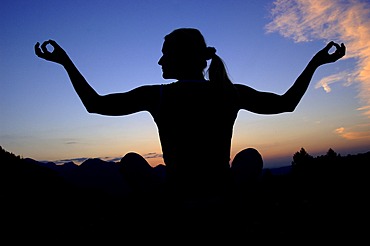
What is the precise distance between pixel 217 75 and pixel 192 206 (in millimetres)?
990

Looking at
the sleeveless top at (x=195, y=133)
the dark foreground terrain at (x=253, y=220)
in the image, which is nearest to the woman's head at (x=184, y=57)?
the sleeveless top at (x=195, y=133)

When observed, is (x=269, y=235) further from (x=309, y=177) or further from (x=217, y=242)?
(x=309, y=177)

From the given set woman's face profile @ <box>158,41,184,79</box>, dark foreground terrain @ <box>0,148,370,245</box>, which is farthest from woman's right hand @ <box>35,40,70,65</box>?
dark foreground terrain @ <box>0,148,370,245</box>

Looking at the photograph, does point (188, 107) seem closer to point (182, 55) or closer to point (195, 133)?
point (195, 133)

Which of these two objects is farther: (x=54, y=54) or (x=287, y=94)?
(x=287, y=94)

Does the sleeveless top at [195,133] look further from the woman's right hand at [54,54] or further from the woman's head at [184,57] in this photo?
the woman's right hand at [54,54]

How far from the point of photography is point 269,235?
4070 mm

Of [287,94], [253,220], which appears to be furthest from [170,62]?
[253,220]

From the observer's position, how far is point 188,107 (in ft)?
6.28

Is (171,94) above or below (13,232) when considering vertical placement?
above

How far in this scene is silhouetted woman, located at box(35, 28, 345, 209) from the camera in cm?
184

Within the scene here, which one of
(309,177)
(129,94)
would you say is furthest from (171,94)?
(309,177)

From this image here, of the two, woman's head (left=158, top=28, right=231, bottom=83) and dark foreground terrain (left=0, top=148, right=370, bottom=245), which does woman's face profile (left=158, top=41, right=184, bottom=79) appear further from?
dark foreground terrain (left=0, top=148, right=370, bottom=245)

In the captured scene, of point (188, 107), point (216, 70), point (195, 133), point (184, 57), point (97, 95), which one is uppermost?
point (184, 57)
